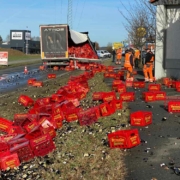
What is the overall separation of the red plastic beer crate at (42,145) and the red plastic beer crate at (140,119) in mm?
2606

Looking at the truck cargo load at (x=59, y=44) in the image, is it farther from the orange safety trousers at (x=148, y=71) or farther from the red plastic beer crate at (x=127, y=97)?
the red plastic beer crate at (x=127, y=97)

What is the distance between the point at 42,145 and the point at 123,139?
1.53 meters

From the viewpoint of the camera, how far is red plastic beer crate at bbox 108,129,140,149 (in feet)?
24.6

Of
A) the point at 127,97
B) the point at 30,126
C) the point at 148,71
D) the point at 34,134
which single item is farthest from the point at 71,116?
Answer: the point at 148,71

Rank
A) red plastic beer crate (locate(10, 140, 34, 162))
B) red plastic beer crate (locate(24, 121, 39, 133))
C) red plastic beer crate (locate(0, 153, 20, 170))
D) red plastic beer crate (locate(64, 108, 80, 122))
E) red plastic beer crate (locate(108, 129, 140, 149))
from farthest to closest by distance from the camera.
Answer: red plastic beer crate (locate(64, 108, 80, 122)), red plastic beer crate (locate(24, 121, 39, 133)), red plastic beer crate (locate(108, 129, 140, 149)), red plastic beer crate (locate(10, 140, 34, 162)), red plastic beer crate (locate(0, 153, 20, 170))

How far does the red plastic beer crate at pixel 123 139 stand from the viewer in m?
7.51

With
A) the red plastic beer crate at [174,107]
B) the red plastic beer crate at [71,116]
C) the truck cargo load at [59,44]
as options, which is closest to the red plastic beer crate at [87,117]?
the red plastic beer crate at [71,116]

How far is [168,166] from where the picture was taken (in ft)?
21.5

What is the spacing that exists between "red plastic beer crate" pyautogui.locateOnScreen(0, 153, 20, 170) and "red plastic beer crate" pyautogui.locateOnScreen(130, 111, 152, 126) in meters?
3.52

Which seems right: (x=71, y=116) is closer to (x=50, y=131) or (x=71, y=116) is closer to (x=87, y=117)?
(x=87, y=117)

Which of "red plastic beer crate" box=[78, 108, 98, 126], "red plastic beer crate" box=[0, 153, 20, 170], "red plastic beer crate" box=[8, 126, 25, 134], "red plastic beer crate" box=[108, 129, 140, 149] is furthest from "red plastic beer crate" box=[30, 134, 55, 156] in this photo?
"red plastic beer crate" box=[78, 108, 98, 126]

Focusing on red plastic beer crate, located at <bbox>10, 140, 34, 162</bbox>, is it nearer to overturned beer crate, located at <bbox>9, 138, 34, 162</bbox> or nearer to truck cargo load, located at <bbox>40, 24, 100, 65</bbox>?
overturned beer crate, located at <bbox>9, 138, 34, 162</bbox>

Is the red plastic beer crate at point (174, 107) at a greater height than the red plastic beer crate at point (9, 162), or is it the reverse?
the red plastic beer crate at point (174, 107)

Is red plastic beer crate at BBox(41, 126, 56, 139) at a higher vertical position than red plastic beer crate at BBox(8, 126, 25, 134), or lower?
higher
